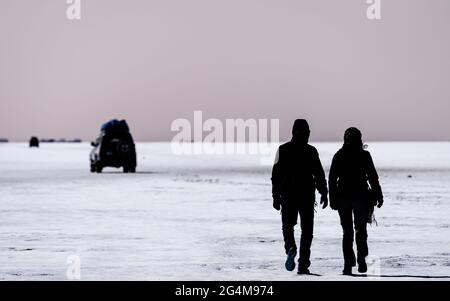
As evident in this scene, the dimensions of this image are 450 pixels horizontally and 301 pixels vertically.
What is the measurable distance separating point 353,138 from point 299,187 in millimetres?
854

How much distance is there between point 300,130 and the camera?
927cm

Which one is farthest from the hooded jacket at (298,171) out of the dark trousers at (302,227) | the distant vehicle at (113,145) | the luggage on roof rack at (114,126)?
the luggage on roof rack at (114,126)

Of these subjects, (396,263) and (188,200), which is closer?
(396,263)

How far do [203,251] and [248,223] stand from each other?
13.4ft

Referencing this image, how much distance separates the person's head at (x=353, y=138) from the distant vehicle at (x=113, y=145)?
28095 millimetres

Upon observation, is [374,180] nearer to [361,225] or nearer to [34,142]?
[361,225]

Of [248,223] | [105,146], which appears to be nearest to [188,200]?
[248,223]

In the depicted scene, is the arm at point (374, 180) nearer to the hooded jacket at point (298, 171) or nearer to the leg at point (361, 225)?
the leg at point (361, 225)

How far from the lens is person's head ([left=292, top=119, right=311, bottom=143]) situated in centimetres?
926

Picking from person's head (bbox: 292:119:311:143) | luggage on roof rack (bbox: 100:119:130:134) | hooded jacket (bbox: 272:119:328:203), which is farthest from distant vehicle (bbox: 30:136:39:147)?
person's head (bbox: 292:119:311:143)
